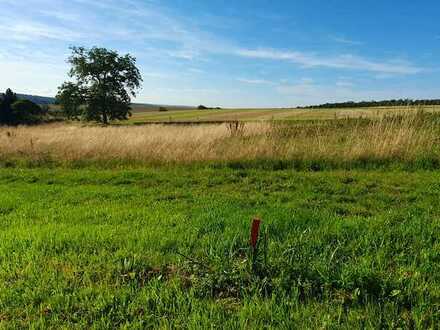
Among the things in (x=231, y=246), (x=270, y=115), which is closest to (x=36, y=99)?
(x=270, y=115)

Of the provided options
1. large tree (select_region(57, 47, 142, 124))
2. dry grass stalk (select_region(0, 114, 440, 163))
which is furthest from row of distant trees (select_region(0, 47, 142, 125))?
dry grass stalk (select_region(0, 114, 440, 163))

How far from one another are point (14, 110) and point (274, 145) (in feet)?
167

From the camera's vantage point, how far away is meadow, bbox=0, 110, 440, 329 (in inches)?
116

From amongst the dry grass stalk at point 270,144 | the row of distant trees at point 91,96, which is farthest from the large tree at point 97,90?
the dry grass stalk at point 270,144

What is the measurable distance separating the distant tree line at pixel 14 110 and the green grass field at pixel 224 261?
51.2 m

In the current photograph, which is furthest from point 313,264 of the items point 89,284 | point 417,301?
point 89,284

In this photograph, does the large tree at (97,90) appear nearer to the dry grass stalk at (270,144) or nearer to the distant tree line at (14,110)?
the distant tree line at (14,110)

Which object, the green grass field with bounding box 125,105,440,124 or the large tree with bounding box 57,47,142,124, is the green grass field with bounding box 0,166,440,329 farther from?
the large tree with bounding box 57,47,142,124

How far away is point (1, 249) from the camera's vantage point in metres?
4.26

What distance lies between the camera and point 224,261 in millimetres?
3654

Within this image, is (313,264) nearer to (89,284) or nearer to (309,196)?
(89,284)

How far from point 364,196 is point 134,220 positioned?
3.60 metres

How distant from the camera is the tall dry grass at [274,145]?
370 inches

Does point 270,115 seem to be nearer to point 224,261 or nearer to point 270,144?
point 270,144
